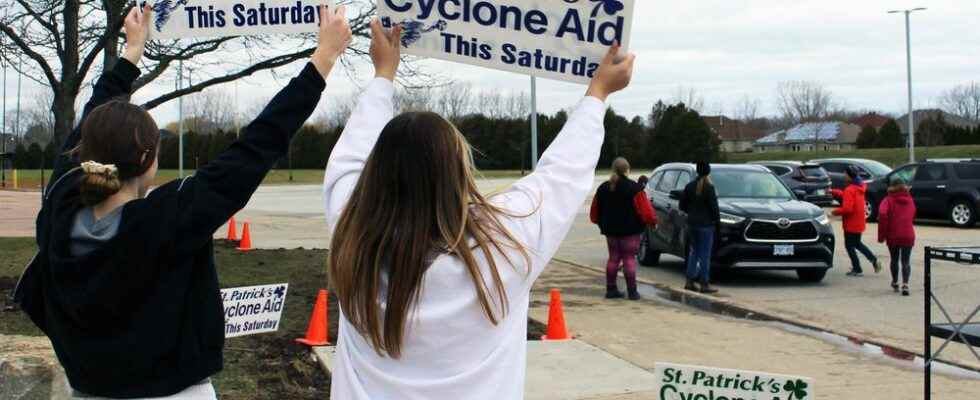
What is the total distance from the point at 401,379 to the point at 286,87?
0.88 meters

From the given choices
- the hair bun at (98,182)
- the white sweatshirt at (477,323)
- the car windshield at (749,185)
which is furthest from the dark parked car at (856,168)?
the hair bun at (98,182)

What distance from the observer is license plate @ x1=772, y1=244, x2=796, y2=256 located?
1284cm

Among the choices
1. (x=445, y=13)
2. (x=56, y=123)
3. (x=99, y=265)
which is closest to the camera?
(x=99, y=265)

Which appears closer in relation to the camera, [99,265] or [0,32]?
[99,265]

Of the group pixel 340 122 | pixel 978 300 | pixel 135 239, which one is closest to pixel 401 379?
pixel 135 239

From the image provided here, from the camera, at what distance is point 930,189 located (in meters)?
23.0

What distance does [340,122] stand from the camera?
271 feet

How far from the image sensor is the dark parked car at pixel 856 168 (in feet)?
95.9

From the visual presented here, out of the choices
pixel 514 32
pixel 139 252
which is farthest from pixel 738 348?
pixel 139 252

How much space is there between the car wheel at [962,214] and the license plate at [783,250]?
1149 cm

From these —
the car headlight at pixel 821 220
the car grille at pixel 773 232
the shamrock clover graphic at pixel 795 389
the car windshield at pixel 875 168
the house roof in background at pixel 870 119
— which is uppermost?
the house roof in background at pixel 870 119

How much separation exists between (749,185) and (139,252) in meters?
13.2

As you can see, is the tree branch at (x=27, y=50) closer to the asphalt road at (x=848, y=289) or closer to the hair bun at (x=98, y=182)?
the asphalt road at (x=848, y=289)

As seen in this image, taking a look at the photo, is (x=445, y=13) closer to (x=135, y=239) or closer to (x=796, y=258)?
(x=135, y=239)
